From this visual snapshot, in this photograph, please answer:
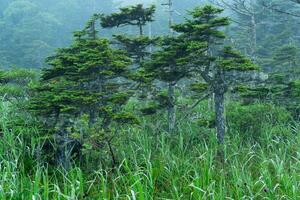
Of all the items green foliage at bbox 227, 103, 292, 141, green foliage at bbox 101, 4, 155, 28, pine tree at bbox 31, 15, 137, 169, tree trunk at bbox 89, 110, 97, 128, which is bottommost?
green foliage at bbox 227, 103, 292, 141

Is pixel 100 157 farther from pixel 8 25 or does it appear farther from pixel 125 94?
pixel 8 25

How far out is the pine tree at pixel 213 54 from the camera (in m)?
7.36

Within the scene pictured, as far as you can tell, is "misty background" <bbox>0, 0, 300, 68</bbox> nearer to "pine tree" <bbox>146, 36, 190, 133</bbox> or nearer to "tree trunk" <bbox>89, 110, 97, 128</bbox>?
"pine tree" <bbox>146, 36, 190, 133</bbox>

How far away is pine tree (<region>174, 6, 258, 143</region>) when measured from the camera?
7.36 meters

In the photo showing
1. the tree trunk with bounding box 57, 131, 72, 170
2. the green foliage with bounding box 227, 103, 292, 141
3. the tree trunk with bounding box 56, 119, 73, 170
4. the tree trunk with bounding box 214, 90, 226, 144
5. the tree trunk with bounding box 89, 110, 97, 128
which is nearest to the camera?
the tree trunk with bounding box 57, 131, 72, 170

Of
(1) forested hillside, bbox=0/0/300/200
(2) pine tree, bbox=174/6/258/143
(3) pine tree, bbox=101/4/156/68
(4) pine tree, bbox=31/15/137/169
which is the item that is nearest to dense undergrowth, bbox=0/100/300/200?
(1) forested hillside, bbox=0/0/300/200

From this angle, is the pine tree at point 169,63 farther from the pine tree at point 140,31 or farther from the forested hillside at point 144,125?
the pine tree at point 140,31

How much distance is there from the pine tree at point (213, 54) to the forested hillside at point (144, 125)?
19 mm

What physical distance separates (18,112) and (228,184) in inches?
163

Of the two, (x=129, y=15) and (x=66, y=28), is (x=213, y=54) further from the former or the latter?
(x=66, y=28)

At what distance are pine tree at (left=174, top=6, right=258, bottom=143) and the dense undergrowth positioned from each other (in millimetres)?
958

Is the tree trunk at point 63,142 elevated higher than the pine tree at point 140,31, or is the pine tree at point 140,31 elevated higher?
the pine tree at point 140,31

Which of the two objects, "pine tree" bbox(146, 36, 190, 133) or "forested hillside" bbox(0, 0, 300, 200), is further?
"pine tree" bbox(146, 36, 190, 133)

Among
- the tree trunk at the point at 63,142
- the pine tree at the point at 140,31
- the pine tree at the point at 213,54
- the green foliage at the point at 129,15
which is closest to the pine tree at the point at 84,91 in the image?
the tree trunk at the point at 63,142
